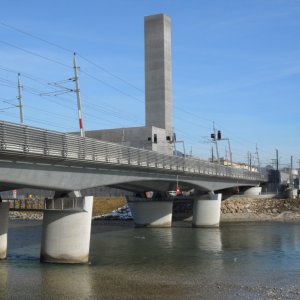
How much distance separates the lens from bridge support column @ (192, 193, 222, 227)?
2813 inches

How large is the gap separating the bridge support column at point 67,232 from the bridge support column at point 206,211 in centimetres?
3922

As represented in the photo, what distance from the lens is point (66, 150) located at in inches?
1325

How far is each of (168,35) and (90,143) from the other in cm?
8121

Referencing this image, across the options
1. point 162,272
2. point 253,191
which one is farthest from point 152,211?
point 253,191

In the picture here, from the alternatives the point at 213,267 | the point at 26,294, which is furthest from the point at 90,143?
the point at 26,294

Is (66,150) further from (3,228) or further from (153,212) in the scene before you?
(153,212)

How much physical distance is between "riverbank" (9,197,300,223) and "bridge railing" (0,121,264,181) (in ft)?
117

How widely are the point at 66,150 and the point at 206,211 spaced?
136 ft

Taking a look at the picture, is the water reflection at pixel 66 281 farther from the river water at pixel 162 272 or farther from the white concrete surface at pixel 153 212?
the white concrete surface at pixel 153 212

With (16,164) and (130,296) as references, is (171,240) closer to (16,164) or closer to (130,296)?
(16,164)

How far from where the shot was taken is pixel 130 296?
75.8ft

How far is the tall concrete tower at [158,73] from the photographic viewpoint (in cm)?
11138

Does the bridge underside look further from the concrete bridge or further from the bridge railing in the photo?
the bridge railing

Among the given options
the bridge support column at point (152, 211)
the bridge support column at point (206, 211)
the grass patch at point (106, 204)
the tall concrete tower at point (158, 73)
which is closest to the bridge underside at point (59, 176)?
the bridge support column at point (152, 211)
